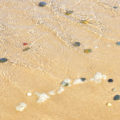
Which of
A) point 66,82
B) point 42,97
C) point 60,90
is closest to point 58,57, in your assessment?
point 66,82

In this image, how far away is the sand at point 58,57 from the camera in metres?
4.63

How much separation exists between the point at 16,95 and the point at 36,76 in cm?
67

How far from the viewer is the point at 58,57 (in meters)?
5.61

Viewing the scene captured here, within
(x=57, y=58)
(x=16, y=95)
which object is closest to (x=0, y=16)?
(x=57, y=58)

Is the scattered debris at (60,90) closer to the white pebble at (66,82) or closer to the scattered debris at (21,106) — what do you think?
the white pebble at (66,82)

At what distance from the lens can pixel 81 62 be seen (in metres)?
5.50

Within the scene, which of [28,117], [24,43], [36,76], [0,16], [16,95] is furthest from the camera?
[0,16]

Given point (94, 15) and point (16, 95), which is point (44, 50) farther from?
point (94, 15)

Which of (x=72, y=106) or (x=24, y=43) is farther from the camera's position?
(x=24, y=43)

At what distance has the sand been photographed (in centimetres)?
463

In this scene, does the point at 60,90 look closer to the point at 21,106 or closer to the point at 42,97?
the point at 42,97

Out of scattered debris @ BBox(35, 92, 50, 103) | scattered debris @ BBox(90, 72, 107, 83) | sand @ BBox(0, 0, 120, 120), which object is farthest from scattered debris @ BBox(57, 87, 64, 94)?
scattered debris @ BBox(90, 72, 107, 83)

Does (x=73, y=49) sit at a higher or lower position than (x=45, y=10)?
lower

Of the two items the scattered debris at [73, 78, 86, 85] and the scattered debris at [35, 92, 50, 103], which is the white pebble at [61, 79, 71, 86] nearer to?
the scattered debris at [73, 78, 86, 85]
